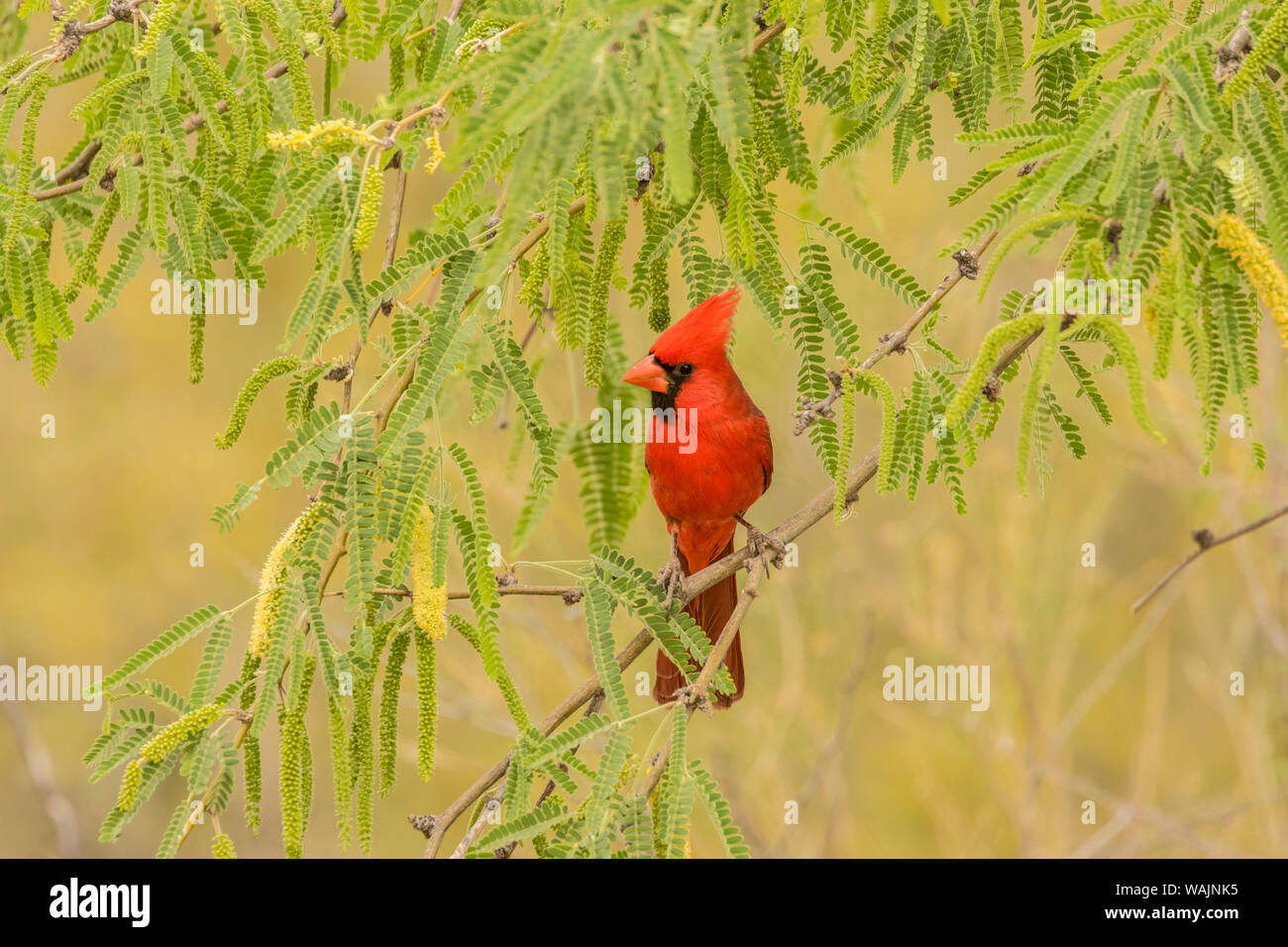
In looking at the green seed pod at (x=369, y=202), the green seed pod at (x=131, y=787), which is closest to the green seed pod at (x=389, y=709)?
the green seed pod at (x=131, y=787)

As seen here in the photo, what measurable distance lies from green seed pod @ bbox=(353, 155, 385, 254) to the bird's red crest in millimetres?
936

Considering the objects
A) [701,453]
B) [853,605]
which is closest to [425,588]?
[701,453]

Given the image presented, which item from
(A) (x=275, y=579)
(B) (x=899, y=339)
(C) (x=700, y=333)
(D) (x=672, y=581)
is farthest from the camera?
(C) (x=700, y=333)

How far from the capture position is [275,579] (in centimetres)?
176

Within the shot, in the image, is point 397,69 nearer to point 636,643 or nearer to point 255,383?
point 255,383

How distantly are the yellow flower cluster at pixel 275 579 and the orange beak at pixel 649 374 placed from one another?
1097 millimetres

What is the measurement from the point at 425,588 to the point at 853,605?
14.5 feet

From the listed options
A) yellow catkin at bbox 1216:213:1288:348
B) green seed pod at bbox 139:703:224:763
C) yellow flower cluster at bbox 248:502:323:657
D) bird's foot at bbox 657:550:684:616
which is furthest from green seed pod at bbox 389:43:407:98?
yellow catkin at bbox 1216:213:1288:348

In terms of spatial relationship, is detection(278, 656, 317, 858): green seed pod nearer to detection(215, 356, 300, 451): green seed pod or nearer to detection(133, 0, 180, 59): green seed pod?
detection(215, 356, 300, 451): green seed pod

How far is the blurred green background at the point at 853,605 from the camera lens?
16.5 feet

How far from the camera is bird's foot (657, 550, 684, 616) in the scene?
220cm

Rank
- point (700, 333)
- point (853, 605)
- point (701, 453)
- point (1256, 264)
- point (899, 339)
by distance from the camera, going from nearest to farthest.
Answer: point (1256, 264), point (899, 339), point (700, 333), point (701, 453), point (853, 605)

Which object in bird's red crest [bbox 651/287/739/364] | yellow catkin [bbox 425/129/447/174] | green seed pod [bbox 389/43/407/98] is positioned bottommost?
bird's red crest [bbox 651/287/739/364]

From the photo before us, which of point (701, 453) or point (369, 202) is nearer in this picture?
point (369, 202)
